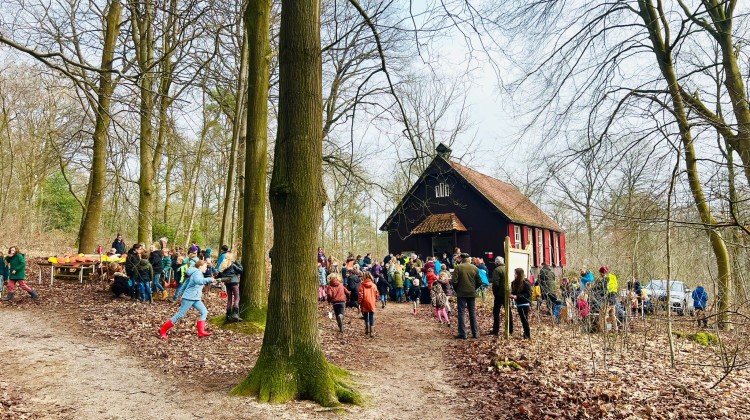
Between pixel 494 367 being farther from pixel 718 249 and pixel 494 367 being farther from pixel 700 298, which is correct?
pixel 700 298

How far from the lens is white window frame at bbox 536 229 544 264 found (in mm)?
33438

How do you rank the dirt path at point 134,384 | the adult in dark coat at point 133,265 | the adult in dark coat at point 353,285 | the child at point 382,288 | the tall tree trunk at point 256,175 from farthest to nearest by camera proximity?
the child at point 382,288
the adult in dark coat at point 353,285
the adult in dark coat at point 133,265
the tall tree trunk at point 256,175
the dirt path at point 134,384

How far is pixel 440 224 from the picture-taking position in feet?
92.5

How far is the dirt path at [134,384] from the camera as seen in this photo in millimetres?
5723

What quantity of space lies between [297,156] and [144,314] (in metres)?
7.11

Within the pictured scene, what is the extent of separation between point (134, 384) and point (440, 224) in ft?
74.2

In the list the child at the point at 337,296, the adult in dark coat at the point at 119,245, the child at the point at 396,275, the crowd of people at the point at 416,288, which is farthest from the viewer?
the child at the point at 396,275

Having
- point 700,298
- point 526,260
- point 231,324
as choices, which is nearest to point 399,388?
point 231,324

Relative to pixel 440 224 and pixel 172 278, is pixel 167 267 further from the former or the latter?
pixel 440 224

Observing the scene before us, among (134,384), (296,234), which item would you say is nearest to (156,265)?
(134,384)

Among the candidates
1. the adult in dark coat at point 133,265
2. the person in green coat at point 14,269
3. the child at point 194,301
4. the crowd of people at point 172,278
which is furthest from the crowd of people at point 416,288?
the person in green coat at point 14,269

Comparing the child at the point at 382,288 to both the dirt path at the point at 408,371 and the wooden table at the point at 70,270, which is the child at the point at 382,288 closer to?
the dirt path at the point at 408,371

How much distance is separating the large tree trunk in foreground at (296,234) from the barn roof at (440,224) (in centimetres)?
2138

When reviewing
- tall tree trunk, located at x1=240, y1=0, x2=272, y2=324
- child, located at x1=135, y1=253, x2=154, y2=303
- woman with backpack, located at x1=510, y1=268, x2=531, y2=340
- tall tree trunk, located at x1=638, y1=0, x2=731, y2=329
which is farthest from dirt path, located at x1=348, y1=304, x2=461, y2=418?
child, located at x1=135, y1=253, x2=154, y2=303
